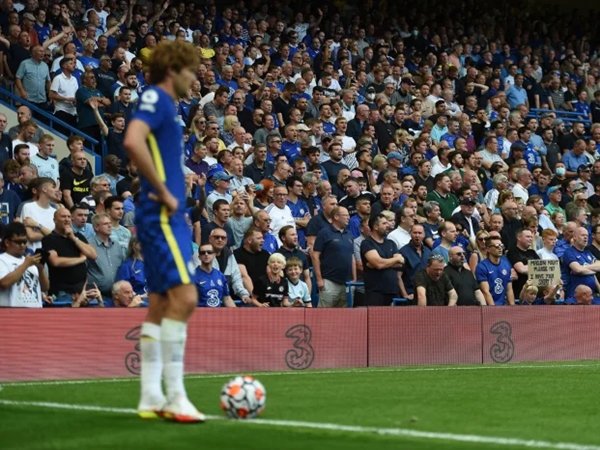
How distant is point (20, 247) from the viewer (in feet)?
41.9

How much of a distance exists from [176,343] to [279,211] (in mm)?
9992

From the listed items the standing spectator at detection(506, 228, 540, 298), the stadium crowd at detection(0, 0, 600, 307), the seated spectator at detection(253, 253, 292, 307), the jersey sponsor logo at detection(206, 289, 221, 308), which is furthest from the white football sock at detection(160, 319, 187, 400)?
the standing spectator at detection(506, 228, 540, 298)

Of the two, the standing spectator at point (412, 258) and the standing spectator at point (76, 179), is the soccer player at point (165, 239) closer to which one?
the standing spectator at point (76, 179)

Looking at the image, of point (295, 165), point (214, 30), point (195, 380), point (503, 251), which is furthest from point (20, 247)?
point (214, 30)

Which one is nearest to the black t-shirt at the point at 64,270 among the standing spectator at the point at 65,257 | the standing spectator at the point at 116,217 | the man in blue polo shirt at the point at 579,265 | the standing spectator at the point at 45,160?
the standing spectator at the point at 65,257

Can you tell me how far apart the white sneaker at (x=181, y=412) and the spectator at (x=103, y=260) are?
22.5 ft

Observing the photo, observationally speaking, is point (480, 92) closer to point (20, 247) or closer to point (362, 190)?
point (362, 190)

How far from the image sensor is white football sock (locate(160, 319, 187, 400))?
7.81 meters

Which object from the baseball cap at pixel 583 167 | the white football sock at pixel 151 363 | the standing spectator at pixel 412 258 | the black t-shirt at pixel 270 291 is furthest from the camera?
the baseball cap at pixel 583 167

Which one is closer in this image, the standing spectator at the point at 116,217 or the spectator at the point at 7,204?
the spectator at the point at 7,204

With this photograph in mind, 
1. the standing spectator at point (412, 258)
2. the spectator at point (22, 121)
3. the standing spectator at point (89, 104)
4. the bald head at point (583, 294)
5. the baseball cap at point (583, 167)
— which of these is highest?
the baseball cap at point (583, 167)

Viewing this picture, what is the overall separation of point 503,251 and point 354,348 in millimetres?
4248

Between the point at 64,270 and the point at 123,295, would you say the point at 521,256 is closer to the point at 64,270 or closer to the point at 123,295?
the point at 123,295

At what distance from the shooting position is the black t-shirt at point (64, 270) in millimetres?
13641
